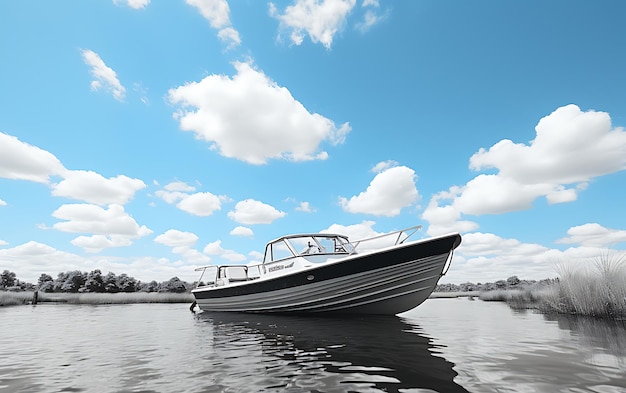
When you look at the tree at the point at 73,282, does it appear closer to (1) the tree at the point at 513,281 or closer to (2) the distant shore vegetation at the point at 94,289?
(2) the distant shore vegetation at the point at 94,289

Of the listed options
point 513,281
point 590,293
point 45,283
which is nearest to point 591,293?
point 590,293

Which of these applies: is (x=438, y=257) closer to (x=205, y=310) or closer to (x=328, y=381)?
(x=328, y=381)

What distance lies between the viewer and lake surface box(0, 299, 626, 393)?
4170 mm

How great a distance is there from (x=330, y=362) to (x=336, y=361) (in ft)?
0.41

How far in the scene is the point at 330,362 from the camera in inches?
209

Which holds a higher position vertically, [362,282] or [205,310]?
[362,282]

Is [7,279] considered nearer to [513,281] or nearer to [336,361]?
[336,361]

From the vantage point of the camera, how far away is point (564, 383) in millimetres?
4102

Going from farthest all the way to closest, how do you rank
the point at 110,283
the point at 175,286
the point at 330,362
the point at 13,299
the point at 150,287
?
the point at 150,287, the point at 175,286, the point at 110,283, the point at 13,299, the point at 330,362

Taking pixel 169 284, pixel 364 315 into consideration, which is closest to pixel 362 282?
pixel 364 315

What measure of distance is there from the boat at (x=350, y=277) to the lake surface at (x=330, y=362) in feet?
7.30

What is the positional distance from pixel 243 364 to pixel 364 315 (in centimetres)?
774

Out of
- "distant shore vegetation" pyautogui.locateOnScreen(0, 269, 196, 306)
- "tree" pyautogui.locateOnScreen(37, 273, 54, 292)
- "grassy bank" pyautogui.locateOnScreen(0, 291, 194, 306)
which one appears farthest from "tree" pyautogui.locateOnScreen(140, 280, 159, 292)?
"grassy bank" pyautogui.locateOnScreen(0, 291, 194, 306)

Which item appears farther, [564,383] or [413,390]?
[564,383]
